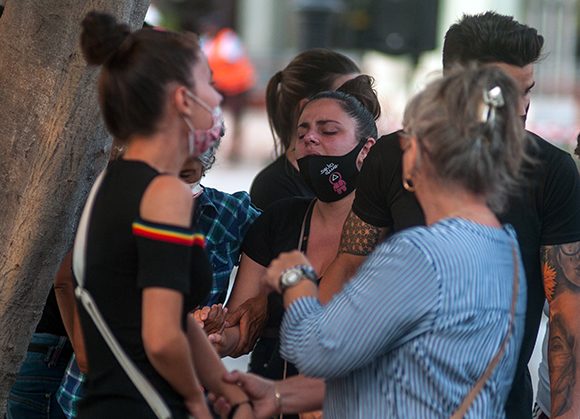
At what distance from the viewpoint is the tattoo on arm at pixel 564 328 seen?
3.82 m

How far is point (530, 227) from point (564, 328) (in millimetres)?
367

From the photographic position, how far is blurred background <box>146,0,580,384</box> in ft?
58.4

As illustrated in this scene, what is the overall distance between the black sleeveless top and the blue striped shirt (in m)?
0.29

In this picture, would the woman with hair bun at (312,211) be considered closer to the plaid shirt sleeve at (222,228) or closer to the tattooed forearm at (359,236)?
the plaid shirt sleeve at (222,228)

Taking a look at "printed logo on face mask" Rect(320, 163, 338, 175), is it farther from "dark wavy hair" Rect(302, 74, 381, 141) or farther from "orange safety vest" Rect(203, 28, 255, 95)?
"orange safety vest" Rect(203, 28, 255, 95)

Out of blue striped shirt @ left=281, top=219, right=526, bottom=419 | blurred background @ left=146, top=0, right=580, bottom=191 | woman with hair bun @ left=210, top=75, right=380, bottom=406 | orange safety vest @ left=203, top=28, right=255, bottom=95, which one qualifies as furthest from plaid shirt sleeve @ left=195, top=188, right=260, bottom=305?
orange safety vest @ left=203, top=28, right=255, bottom=95

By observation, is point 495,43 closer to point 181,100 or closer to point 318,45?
point 181,100

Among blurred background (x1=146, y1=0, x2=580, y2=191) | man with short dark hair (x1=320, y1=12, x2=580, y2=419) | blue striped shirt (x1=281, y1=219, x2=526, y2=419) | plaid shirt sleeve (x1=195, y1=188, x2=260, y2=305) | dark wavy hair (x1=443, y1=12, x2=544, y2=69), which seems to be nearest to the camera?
blue striped shirt (x1=281, y1=219, x2=526, y2=419)

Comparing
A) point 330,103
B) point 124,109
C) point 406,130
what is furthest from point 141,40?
point 330,103

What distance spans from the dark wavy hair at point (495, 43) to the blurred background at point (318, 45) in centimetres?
765

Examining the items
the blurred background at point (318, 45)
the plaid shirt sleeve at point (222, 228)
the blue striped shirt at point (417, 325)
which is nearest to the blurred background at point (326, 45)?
the blurred background at point (318, 45)

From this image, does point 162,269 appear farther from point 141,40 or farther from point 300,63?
point 300,63

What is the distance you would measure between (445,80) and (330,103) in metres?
1.81

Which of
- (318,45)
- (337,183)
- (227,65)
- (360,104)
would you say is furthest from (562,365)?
(227,65)
